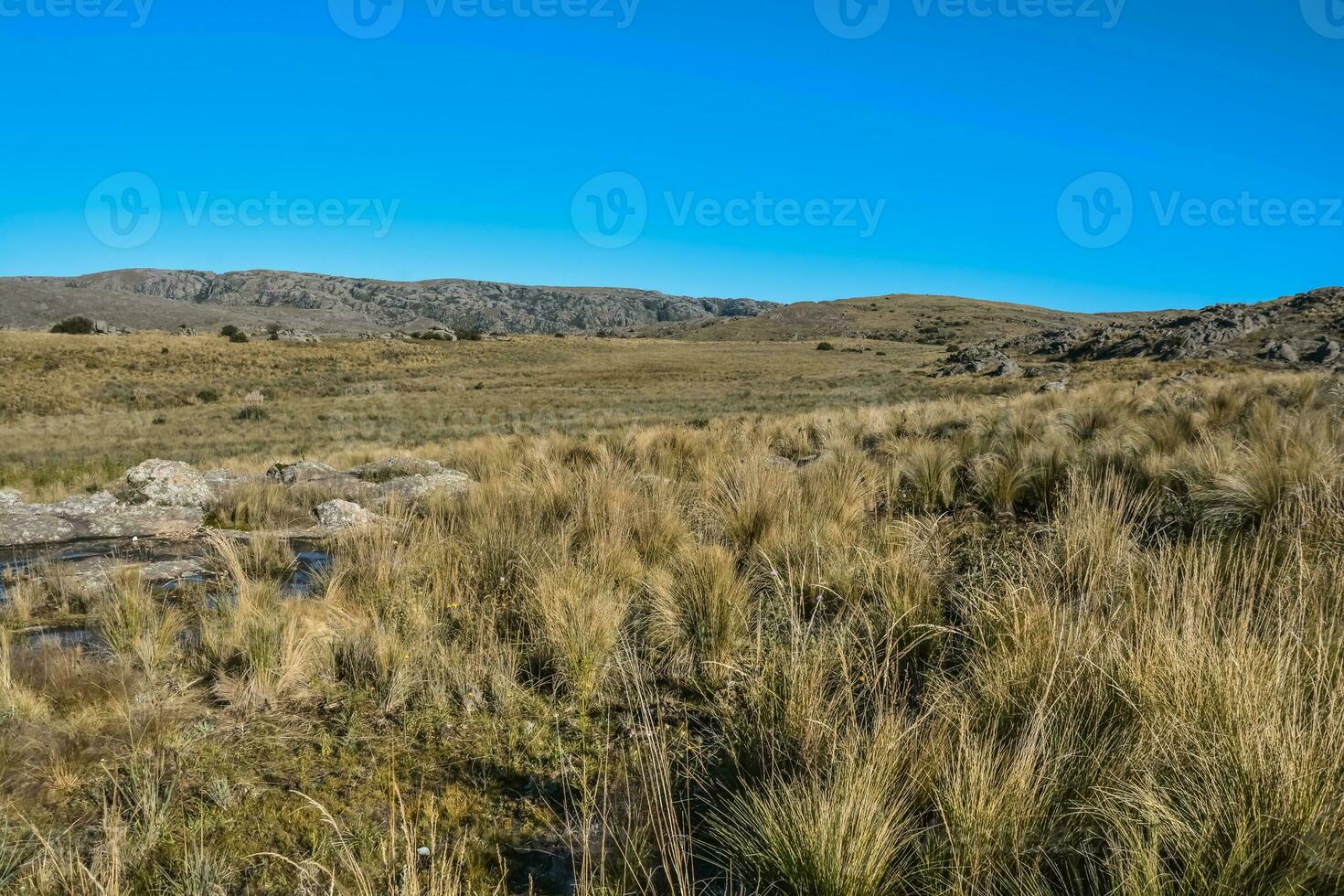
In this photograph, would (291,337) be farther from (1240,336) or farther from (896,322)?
(896,322)

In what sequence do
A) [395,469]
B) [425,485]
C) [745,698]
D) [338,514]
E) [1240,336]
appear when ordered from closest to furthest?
[745,698]
[338,514]
[425,485]
[395,469]
[1240,336]

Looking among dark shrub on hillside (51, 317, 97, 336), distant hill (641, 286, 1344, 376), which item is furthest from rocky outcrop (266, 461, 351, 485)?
dark shrub on hillside (51, 317, 97, 336)

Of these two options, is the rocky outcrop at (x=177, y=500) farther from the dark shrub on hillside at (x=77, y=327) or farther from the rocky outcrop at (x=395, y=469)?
the dark shrub on hillside at (x=77, y=327)

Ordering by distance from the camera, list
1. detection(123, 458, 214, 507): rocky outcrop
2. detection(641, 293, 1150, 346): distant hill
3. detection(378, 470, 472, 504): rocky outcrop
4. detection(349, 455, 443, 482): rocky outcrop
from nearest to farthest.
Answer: detection(378, 470, 472, 504): rocky outcrop → detection(123, 458, 214, 507): rocky outcrop → detection(349, 455, 443, 482): rocky outcrop → detection(641, 293, 1150, 346): distant hill

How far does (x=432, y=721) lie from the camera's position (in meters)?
3.34

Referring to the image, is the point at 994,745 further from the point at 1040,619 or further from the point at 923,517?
the point at 923,517

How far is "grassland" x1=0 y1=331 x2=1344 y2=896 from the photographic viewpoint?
1965 mm

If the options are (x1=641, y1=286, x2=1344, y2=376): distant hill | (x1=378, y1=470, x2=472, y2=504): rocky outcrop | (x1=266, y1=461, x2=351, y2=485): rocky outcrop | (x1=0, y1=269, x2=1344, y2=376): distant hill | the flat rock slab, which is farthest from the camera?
(x1=0, y1=269, x2=1344, y2=376): distant hill

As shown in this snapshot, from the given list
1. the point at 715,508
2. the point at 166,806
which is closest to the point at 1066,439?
the point at 715,508

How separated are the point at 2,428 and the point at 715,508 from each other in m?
28.5

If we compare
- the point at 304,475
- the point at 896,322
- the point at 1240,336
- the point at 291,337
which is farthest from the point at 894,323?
the point at 304,475

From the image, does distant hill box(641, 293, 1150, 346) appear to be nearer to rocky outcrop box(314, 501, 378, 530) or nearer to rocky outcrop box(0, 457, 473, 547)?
rocky outcrop box(0, 457, 473, 547)

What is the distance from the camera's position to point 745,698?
3.08 meters

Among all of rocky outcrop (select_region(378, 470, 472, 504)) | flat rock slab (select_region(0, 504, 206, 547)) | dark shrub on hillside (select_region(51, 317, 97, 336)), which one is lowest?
flat rock slab (select_region(0, 504, 206, 547))
